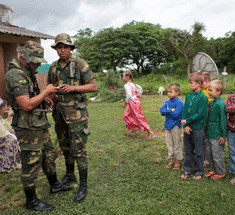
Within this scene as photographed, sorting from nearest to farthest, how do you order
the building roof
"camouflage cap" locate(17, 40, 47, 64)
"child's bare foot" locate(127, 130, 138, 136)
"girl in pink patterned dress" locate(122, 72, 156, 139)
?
"camouflage cap" locate(17, 40, 47, 64), "girl in pink patterned dress" locate(122, 72, 156, 139), "child's bare foot" locate(127, 130, 138, 136), the building roof

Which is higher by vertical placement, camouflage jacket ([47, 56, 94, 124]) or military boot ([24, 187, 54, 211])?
camouflage jacket ([47, 56, 94, 124])

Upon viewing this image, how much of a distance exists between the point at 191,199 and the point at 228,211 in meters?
0.45

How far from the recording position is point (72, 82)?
2.86 m

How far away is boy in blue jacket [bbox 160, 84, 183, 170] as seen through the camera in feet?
12.2

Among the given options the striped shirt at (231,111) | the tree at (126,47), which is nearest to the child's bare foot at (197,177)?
the striped shirt at (231,111)

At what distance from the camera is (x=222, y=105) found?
3385 mm

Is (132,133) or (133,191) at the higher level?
(132,133)

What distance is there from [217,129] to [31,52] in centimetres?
298

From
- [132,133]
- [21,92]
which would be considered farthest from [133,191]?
[132,133]

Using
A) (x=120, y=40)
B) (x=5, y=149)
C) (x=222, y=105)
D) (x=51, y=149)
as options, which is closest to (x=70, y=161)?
(x=51, y=149)

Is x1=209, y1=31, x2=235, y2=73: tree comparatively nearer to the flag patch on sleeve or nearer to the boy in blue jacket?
the boy in blue jacket

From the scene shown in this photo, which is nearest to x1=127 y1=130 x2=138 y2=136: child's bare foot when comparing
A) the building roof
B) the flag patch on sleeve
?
the flag patch on sleeve

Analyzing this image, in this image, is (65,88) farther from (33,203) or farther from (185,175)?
(185,175)

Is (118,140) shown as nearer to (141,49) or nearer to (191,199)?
(191,199)
